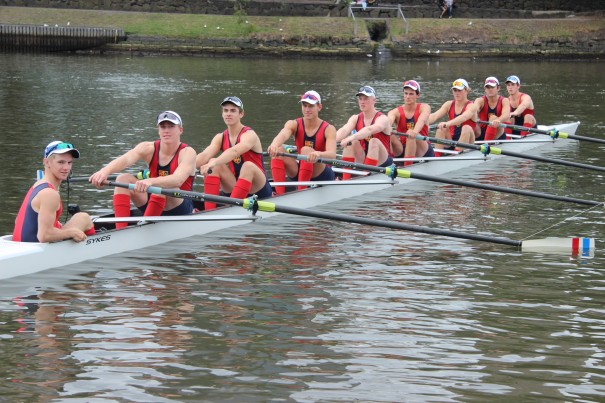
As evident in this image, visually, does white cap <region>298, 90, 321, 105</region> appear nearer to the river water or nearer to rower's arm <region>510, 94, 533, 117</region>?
the river water

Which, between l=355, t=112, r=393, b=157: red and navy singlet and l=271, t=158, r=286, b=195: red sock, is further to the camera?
l=355, t=112, r=393, b=157: red and navy singlet

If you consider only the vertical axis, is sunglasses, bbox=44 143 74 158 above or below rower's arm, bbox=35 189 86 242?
above

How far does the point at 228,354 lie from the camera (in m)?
9.13

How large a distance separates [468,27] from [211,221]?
1540 inches

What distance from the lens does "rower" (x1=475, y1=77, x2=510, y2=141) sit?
21.4 m

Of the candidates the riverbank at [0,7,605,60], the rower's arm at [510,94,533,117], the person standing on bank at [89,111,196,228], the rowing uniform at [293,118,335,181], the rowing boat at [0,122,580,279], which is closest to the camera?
the rowing boat at [0,122,580,279]

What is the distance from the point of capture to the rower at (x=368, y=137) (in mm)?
16312

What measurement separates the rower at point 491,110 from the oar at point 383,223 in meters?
8.45

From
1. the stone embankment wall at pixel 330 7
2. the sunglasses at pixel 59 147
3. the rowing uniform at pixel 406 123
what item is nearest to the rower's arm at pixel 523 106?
the rowing uniform at pixel 406 123

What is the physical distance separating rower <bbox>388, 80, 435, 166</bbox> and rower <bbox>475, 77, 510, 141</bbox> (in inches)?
130

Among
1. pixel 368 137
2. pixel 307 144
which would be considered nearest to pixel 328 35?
pixel 368 137

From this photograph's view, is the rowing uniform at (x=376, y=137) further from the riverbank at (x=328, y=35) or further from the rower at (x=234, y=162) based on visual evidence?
the riverbank at (x=328, y=35)

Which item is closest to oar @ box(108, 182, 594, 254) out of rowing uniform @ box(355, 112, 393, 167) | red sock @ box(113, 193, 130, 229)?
red sock @ box(113, 193, 130, 229)

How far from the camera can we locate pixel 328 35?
49000 mm
